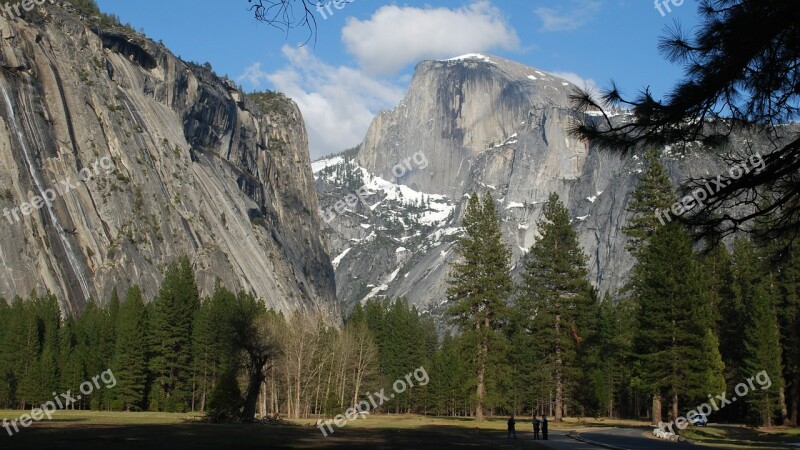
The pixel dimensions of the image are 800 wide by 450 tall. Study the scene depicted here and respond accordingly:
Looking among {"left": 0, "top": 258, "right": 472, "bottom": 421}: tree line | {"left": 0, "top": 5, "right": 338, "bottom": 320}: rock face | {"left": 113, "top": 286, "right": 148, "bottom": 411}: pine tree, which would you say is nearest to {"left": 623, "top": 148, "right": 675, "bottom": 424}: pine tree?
{"left": 0, "top": 258, "right": 472, "bottom": 421}: tree line

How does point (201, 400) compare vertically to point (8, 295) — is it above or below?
below

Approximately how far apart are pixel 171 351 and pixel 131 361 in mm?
4198

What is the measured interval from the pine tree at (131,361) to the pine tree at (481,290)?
106 feet

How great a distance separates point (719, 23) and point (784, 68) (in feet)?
4.26

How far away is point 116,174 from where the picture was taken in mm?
109062

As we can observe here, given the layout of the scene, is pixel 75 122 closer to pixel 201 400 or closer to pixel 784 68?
pixel 201 400

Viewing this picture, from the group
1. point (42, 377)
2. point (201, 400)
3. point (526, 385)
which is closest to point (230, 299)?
point (201, 400)

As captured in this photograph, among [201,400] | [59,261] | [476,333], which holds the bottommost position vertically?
[201,400]

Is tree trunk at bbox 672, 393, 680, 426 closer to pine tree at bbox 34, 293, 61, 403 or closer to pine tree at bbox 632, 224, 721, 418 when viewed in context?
pine tree at bbox 632, 224, 721, 418

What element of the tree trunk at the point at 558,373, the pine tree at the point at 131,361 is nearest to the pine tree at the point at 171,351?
the pine tree at the point at 131,361

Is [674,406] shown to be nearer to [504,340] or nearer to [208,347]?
[504,340]

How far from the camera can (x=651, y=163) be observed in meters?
51.6

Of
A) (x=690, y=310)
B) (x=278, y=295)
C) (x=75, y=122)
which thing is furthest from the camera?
(x=278, y=295)

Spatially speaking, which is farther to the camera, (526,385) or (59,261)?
(59,261)
